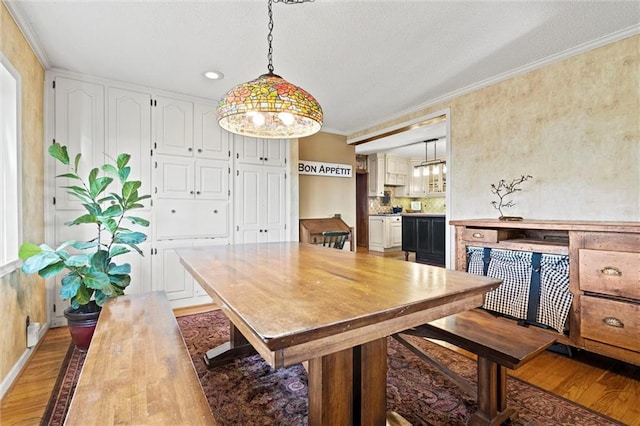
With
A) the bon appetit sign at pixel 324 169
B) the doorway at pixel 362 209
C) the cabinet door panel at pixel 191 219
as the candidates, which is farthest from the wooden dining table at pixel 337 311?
the doorway at pixel 362 209

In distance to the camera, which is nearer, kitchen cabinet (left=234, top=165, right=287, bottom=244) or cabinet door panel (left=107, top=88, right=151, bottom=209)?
cabinet door panel (left=107, top=88, right=151, bottom=209)

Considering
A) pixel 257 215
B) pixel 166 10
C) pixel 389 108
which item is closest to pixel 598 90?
pixel 389 108

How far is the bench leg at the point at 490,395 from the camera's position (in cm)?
146

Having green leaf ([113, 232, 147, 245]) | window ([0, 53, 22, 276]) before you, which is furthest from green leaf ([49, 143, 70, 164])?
green leaf ([113, 232, 147, 245])

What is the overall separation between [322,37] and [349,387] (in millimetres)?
2318

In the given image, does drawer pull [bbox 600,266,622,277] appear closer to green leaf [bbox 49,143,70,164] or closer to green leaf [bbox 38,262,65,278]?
green leaf [bbox 38,262,65,278]

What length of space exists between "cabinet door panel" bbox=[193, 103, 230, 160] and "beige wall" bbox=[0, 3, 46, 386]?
4.37 ft

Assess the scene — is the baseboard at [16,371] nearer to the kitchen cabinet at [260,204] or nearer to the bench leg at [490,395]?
the kitchen cabinet at [260,204]

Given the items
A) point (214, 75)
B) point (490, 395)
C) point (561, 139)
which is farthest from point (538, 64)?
point (214, 75)

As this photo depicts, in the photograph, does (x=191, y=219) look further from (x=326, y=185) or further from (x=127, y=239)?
(x=326, y=185)

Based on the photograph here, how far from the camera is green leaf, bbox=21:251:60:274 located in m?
1.88

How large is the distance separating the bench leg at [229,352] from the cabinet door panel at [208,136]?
7.09ft

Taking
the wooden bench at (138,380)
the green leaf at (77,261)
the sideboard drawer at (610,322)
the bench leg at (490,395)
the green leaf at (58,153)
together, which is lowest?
the bench leg at (490,395)

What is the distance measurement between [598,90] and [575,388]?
2.21 metres
